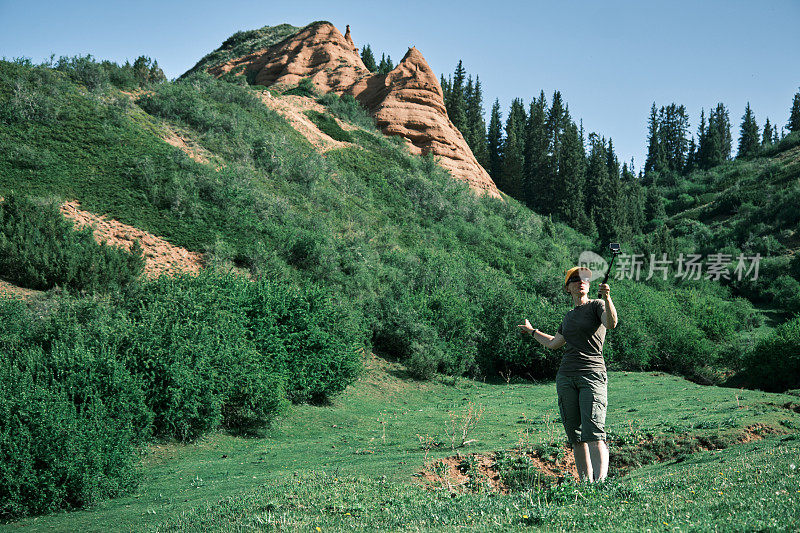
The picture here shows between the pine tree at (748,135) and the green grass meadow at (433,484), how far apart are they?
113 m

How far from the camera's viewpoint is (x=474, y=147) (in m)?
75.8

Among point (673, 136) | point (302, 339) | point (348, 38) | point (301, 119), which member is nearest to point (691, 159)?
point (673, 136)

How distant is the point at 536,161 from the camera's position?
261ft

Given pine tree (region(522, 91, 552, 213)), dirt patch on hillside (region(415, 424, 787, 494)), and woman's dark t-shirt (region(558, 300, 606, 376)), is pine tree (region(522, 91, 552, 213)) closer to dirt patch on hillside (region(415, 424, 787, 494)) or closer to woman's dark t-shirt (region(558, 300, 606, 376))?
dirt patch on hillside (region(415, 424, 787, 494))

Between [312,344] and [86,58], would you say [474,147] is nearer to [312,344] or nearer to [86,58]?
[86,58]

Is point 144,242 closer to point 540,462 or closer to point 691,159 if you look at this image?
point 540,462

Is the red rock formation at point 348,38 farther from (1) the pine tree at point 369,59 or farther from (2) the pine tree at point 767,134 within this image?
(2) the pine tree at point 767,134

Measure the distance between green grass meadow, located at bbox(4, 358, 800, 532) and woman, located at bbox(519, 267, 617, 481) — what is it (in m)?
0.32

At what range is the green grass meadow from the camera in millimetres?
4871

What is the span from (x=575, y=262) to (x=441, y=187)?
1522 centimetres

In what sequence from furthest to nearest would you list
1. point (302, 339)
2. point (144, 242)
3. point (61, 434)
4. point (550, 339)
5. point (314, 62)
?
point (314, 62) < point (144, 242) < point (302, 339) < point (61, 434) < point (550, 339)

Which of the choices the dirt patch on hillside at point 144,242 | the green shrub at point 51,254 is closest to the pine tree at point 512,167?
the dirt patch on hillside at point 144,242

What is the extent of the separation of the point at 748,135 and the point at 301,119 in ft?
340

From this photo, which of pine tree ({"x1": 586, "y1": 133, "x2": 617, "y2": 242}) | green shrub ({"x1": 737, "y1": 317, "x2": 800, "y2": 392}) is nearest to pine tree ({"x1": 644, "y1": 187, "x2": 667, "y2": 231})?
pine tree ({"x1": 586, "y1": 133, "x2": 617, "y2": 242})
